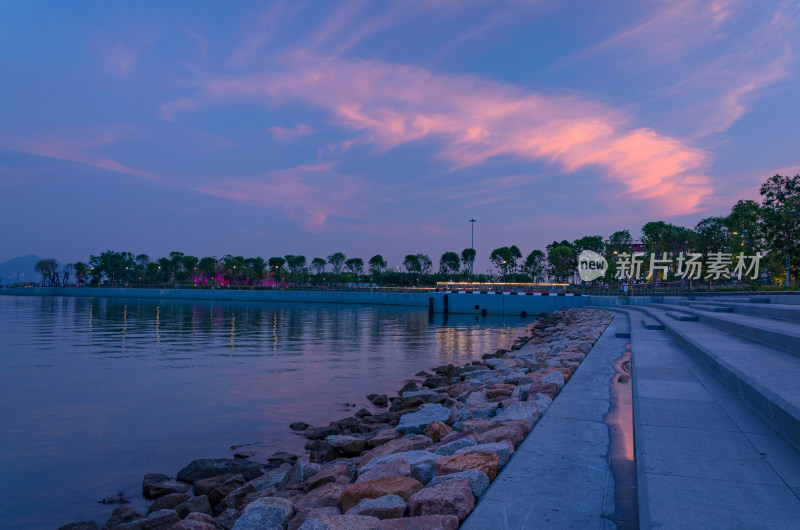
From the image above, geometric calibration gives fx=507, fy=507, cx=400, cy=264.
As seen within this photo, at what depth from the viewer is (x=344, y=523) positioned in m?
3.32

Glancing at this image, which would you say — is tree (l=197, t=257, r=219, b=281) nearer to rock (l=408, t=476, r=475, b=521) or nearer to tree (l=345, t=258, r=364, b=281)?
tree (l=345, t=258, r=364, b=281)

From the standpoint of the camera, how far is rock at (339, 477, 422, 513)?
13.1ft

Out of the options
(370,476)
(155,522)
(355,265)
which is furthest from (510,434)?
(355,265)

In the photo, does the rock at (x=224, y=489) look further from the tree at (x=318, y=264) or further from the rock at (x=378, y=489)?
the tree at (x=318, y=264)

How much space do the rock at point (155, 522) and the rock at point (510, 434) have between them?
3292 mm

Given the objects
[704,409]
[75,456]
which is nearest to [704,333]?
[704,409]

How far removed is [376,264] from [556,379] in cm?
14904

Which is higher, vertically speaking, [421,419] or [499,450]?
[499,450]

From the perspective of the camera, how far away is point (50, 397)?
11.7m

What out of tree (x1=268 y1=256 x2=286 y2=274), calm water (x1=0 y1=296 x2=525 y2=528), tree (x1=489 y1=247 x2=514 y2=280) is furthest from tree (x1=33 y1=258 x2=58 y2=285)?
calm water (x1=0 y1=296 x2=525 y2=528)

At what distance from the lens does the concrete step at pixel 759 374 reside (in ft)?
12.8

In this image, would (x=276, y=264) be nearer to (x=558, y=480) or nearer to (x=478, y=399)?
(x=478, y=399)

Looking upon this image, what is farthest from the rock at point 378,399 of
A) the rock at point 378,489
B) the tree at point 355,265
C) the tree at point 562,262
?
the tree at point 355,265

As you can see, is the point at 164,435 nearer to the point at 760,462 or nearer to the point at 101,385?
the point at 101,385
